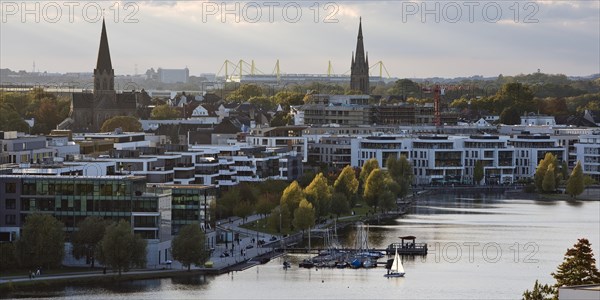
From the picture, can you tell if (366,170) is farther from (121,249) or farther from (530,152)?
(121,249)

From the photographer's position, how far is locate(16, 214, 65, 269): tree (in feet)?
126

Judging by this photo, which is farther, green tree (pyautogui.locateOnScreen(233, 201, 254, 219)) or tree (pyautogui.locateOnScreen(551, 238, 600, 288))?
green tree (pyautogui.locateOnScreen(233, 201, 254, 219))

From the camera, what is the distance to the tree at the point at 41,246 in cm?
3850

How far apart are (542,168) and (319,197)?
23.0 meters

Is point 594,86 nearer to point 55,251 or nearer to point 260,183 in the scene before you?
point 260,183

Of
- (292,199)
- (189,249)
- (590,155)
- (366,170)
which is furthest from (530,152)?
(189,249)

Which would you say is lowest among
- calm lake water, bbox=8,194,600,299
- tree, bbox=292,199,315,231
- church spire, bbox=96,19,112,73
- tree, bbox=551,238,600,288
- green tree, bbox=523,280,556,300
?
calm lake water, bbox=8,194,600,299

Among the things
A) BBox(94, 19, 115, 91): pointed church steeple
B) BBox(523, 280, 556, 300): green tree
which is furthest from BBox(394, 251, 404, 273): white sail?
BBox(94, 19, 115, 91): pointed church steeple

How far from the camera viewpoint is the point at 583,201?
68875mm

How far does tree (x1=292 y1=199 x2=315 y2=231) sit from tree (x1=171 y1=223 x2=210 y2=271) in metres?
8.92

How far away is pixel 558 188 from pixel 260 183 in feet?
63.1

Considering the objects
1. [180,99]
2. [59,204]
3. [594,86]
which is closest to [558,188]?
[59,204]

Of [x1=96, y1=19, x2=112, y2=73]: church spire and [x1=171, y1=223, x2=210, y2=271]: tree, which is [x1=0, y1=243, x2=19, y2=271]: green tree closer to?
[x1=171, y1=223, x2=210, y2=271]: tree

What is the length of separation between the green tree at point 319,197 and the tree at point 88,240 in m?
13.7
